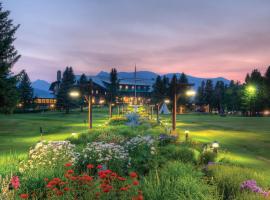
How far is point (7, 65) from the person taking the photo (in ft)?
102

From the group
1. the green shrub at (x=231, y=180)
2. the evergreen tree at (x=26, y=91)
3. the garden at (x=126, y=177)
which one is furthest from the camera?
the evergreen tree at (x=26, y=91)

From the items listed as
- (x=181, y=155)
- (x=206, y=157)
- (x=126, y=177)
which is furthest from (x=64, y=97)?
(x=126, y=177)

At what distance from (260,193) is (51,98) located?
113857 mm

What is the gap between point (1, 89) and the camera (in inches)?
1198

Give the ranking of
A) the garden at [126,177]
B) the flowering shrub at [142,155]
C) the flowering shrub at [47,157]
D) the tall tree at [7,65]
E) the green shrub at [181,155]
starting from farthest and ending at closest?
the tall tree at [7,65]
the green shrub at [181,155]
the flowering shrub at [142,155]
the flowering shrub at [47,157]
the garden at [126,177]

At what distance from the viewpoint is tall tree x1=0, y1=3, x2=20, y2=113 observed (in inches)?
1208

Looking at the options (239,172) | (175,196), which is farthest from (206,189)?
(239,172)

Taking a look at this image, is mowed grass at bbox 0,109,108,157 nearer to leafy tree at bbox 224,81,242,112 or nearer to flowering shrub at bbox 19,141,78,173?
flowering shrub at bbox 19,141,78,173

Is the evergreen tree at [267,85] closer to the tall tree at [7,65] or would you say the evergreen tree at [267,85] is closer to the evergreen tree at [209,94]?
the evergreen tree at [209,94]

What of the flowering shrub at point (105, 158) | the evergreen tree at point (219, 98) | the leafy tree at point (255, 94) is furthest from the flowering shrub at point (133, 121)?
the evergreen tree at point (219, 98)

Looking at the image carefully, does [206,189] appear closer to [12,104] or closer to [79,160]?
[79,160]

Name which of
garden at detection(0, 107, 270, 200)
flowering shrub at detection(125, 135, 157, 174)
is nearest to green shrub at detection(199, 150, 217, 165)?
garden at detection(0, 107, 270, 200)

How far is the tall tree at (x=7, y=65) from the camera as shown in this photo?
30.7 metres

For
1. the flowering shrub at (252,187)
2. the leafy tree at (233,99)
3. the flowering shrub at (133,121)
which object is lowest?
the flowering shrub at (133,121)
